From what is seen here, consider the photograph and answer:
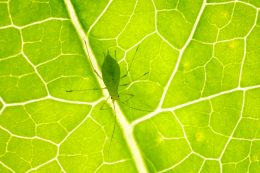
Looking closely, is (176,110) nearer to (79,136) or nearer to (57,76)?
(79,136)

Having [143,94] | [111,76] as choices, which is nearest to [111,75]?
[111,76]

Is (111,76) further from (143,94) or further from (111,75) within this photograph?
(143,94)

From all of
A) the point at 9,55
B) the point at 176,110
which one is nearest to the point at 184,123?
the point at 176,110

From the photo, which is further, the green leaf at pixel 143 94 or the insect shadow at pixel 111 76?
the green leaf at pixel 143 94

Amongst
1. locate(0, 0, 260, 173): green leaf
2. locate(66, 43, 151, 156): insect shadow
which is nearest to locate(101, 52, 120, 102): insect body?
locate(66, 43, 151, 156): insect shadow

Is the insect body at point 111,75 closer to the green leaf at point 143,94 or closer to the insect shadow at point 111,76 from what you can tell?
the insect shadow at point 111,76

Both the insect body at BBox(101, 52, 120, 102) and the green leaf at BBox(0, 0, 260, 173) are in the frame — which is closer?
the insect body at BBox(101, 52, 120, 102)

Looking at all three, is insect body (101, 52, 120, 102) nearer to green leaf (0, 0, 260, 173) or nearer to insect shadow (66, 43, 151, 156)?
insect shadow (66, 43, 151, 156)

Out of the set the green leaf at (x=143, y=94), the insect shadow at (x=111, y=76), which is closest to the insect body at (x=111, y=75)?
the insect shadow at (x=111, y=76)
